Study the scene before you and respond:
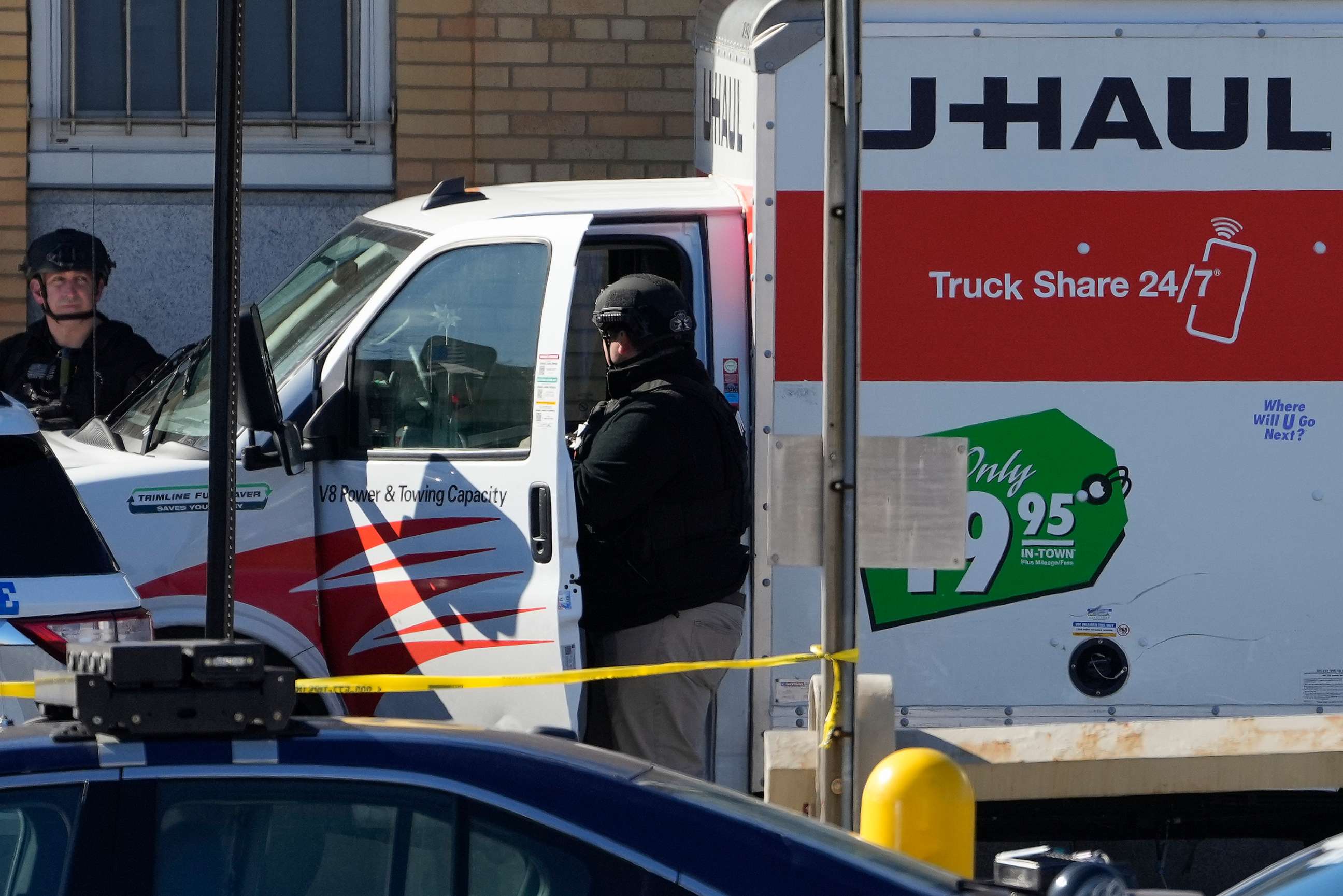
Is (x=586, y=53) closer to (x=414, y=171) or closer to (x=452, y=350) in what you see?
(x=414, y=171)

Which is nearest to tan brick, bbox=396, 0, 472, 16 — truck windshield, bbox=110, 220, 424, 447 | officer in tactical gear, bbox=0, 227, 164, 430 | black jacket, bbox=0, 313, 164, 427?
officer in tactical gear, bbox=0, 227, 164, 430

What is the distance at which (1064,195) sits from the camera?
521 centimetres

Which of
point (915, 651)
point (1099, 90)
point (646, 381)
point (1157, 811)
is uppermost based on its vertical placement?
point (1099, 90)

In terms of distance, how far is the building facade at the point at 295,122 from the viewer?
8688mm

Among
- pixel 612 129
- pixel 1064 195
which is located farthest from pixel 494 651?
pixel 612 129

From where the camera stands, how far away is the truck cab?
5164mm

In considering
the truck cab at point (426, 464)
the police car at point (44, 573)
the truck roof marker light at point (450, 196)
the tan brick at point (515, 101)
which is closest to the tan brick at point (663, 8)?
the tan brick at point (515, 101)

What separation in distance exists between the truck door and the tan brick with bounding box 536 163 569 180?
328 centimetres

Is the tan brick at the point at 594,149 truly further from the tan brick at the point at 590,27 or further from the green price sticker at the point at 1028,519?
the green price sticker at the point at 1028,519

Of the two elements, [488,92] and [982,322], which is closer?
[982,322]

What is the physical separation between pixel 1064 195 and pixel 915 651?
1444 millimetres

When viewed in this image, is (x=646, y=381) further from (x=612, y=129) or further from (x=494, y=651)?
(x=612, y=129)

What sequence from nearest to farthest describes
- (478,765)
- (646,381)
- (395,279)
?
1. (478,765)
2. (646,381)
3. (395,279)

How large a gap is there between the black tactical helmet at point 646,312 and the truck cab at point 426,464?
21cm
